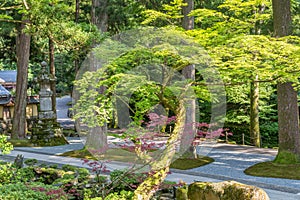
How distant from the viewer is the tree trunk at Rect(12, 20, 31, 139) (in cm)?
1627

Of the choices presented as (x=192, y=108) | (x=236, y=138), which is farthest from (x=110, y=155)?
(x=236, y=138)

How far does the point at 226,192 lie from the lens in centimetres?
496

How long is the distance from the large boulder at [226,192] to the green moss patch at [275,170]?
15.2ft

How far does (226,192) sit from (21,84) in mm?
13793

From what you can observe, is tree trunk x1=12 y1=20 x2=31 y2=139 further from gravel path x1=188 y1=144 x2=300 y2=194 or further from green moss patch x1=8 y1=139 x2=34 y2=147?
gravel path x1=188 y1=144 x2=300 y2=194

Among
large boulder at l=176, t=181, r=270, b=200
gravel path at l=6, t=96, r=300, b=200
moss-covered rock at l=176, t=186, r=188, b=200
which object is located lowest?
gravel path at l=6, t=96, r=300, b=200

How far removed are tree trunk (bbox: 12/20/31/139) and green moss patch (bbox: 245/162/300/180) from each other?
11185 mm

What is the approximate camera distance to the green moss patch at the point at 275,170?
Answer: 364 inches

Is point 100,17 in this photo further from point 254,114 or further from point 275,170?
point 275,170

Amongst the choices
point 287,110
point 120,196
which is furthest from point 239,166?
point 120,196

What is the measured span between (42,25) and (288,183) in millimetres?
7001

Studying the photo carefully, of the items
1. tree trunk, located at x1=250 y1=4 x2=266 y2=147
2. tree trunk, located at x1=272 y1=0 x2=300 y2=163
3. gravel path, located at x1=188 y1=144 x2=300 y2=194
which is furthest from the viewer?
tree trunk, located at x1=250 y1=4 x2=266 y2=147

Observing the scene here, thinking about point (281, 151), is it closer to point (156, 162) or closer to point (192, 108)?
point (192, 108)

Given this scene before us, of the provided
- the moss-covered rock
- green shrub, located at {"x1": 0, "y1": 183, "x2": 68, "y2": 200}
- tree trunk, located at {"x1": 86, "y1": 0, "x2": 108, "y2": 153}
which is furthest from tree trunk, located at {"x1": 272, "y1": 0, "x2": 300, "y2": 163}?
green shrub, located at {"x1": 0, "y1": 183, "x2": 68, "y2": 200}
